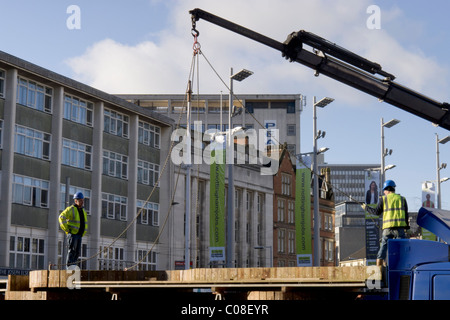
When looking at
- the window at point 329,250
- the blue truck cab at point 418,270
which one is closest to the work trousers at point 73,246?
the blue truck cab at point 418,270

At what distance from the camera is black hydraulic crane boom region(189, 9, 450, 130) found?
21.5 m

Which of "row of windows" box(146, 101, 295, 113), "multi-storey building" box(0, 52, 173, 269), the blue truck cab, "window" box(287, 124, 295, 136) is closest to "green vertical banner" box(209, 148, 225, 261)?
"multi-storey building" box(0, 52, 173, 269)

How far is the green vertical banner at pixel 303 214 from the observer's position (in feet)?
167

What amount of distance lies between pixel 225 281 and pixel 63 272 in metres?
2.80

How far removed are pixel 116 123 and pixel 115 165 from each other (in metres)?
3.40

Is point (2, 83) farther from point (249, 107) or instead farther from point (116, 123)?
point (249, 107)

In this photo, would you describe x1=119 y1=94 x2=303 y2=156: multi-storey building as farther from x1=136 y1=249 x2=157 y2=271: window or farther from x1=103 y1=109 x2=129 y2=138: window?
x1=136 y1=249 x2=157 y2=271: window

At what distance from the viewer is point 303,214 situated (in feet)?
172

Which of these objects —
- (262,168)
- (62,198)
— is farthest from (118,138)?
(262,168)

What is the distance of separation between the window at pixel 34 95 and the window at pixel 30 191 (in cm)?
504

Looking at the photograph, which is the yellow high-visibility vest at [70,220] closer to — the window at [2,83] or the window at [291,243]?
the window at [2,83]

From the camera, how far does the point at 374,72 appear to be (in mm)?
21594

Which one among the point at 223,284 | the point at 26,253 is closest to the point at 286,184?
the point at 26,253
